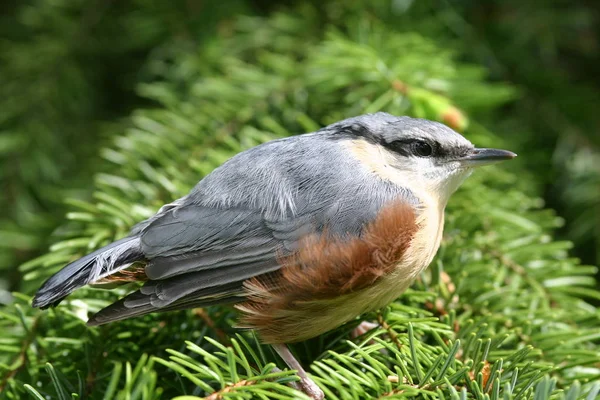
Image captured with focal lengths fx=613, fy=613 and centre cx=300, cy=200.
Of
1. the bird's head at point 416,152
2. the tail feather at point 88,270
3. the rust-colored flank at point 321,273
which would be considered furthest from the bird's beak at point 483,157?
the tail feather at point 88,270

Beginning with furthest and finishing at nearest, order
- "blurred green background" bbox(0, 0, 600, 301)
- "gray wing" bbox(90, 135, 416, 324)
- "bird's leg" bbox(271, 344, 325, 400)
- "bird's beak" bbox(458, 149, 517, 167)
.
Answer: "blurred green background" bbox(0, 0, 600, 301)
"bird's beak" bbox(458, 149, 517, 167)
"gray wing" bbox(90, 135, 416, 324)
"bird's leg" bbox(271, 344, 325, 400)

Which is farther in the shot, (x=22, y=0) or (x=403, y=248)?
(x=22, y=0)

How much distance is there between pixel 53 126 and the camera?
2404 millimetres

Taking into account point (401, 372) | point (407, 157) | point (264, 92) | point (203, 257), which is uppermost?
point (264, 92)

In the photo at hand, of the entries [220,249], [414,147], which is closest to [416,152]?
[414,147]

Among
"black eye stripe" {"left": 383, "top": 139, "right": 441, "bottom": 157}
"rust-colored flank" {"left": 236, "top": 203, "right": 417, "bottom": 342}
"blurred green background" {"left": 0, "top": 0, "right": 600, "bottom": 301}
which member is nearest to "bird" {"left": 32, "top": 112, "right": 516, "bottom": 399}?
"rust-colored flank" {"left": 236, "top": 203, "right": 417, "bottom": 342}

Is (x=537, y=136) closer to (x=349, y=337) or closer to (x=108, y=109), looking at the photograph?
(x=349, y=337)

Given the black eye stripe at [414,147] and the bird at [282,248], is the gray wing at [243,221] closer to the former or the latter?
the bird at [282,248]

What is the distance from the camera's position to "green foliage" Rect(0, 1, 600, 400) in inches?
45.6

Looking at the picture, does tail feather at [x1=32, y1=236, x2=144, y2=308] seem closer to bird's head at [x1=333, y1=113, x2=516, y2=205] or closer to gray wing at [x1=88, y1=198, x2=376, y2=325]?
gray wing at [x1=88, y1=198, x2=376, y2=325]

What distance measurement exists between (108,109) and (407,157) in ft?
5.41

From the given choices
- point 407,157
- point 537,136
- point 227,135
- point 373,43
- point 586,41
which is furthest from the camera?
point 586,41

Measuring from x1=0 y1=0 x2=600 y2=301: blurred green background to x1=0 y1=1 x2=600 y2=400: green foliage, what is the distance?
40 mm

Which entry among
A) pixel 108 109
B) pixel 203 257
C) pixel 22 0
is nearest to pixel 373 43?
pixel 203 257
